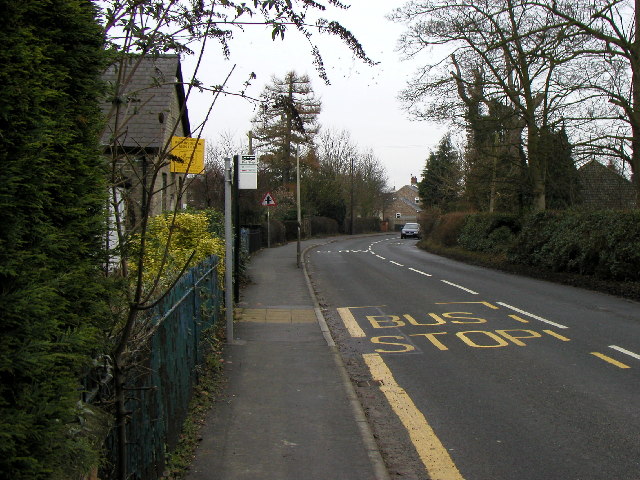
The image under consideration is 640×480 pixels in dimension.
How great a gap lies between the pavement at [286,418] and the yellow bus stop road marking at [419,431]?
0.40 metres

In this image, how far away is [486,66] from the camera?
819 inches

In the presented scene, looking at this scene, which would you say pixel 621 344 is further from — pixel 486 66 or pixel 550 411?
pixel 486 66

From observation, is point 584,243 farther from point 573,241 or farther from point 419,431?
point 419,431

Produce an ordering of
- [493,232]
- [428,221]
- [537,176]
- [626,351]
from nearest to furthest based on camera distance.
A: 1. [626,351]
2. [537,176]
3. [493,232]
4. [428,221]

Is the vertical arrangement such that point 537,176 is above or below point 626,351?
above

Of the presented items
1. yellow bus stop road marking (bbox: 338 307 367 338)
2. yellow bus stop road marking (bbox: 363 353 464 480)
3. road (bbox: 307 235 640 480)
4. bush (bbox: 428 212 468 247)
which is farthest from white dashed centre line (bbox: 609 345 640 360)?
bush (bbox: 428 212 468 247)

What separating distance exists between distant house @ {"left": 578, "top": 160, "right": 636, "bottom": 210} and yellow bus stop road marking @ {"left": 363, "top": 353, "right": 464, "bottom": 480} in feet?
49.5

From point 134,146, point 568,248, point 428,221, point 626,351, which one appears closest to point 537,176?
point 568,248

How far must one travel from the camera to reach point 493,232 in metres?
26.6

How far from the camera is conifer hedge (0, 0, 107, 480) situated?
5.64 feet

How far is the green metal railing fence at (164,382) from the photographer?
3328mm

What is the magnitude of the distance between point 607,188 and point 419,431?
71.7 ft

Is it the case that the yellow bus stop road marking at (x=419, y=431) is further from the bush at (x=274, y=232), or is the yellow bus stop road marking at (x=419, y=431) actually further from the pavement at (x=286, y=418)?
the bush at (x=274, y=232)

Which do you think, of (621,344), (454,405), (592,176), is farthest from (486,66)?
(454,405)
